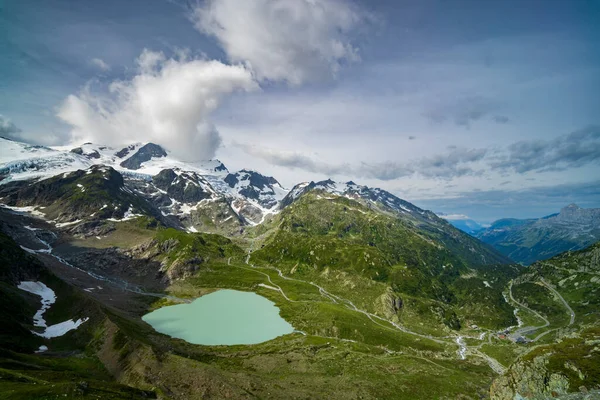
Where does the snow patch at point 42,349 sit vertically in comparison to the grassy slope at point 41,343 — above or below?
below

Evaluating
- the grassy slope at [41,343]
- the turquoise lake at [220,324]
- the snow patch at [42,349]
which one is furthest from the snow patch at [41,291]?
the turquoise lake at [220,324]

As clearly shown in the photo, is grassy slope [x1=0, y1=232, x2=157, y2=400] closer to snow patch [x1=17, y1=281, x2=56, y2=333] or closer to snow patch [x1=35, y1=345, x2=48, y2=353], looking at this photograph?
snow patch [x1=35, y1=345, x2=48, y2=353]

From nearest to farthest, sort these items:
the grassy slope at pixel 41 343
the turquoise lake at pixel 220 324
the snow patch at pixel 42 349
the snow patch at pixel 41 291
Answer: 1. the grassy slope at pixel 41 343
2. the snow patch at pixel 42 349
3. the turquoise lake at pixel 220 324
4. the snow patch at pixel 41 291

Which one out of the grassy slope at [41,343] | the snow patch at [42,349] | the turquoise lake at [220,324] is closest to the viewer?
the grassy slope at [41,343]

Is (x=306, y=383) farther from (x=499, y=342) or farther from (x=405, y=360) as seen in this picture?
(x=499, y=342)

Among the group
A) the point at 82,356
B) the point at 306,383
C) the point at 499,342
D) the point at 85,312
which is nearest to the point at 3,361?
the point at 82,356

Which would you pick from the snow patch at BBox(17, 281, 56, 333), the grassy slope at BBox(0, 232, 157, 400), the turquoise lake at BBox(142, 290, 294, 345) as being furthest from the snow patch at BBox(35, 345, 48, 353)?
the turquoise lake at BBox(142, 290, 294, 345)

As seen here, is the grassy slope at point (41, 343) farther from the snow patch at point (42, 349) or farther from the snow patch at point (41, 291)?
the snow patch at point (41, 291)

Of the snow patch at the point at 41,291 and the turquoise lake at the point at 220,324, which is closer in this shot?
the turquoise lake at the point at 220,324

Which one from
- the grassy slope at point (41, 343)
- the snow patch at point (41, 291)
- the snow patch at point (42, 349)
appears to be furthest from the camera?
the snow patch at point (41, 291)
